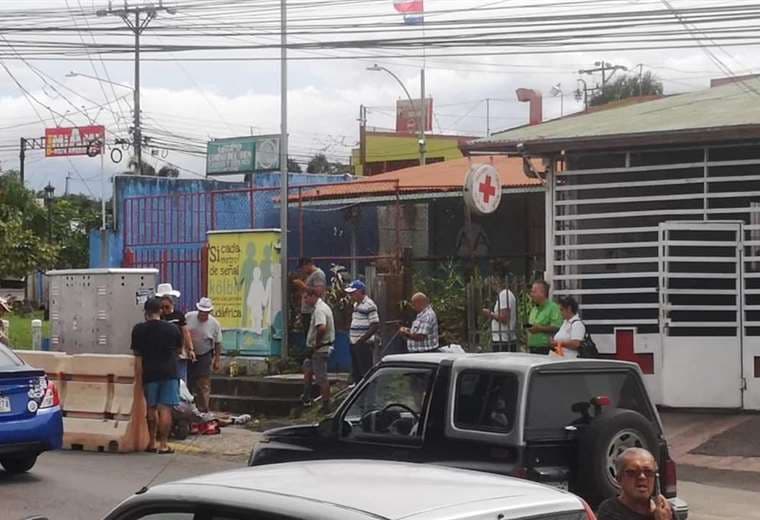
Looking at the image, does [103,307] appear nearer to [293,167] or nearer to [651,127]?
[651,127]

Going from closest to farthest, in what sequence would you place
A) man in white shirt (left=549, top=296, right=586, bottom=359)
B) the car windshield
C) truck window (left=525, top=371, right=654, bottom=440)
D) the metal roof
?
truck window (left=525, top=371, right=654, bottom=440) < the car windshield < man in white shirt (left=549, top=296, right=586, bottom=359) < the metal roof

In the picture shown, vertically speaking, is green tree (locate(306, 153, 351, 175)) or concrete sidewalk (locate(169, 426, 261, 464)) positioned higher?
A: green tree (locate(306, 153, 351, 175))

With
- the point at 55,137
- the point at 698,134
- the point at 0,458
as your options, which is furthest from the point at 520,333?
the point at 55,137

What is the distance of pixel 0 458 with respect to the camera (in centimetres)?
1176

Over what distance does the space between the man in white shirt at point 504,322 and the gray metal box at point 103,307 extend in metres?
4.90

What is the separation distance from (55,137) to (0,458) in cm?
5575

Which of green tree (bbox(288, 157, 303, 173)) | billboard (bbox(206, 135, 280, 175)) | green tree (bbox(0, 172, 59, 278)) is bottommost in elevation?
green tree (bbox(0, 172, 59, 278))

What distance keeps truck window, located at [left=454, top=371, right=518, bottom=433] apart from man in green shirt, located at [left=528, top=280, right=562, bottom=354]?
20.7 feet

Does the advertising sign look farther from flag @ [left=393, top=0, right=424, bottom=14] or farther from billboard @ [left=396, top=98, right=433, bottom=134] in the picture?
billboard @ [left=396, top=98, right=433, bottom=134]

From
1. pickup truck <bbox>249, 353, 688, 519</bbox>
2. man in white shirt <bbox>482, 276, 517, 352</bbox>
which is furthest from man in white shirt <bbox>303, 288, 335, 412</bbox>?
pickup truck <bbox>249, 353, 688, 519</bbox>

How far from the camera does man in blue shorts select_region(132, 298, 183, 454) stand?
13.4m

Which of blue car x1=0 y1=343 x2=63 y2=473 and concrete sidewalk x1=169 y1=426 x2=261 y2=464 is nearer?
blue car x1=0 y1=343 x2=63 y2=473

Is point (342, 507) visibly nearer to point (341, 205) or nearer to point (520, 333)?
point (520, 333)

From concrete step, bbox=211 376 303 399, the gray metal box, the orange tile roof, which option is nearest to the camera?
the gray metal box
